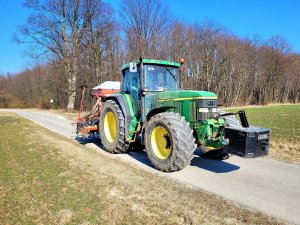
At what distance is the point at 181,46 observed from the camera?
32.8m

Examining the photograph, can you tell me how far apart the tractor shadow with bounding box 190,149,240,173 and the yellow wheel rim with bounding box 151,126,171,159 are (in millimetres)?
810

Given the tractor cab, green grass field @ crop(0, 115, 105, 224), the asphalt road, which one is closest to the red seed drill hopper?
green grass field @ crop(0, 115, 105, 224)

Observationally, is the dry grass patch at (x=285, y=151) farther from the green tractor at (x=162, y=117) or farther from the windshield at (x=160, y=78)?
the windshield at (x=160, y=78)

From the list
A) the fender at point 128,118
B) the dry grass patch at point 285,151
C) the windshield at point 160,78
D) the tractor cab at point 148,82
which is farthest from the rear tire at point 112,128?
the dry grass patch at point 285,151

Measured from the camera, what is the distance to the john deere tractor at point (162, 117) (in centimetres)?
528

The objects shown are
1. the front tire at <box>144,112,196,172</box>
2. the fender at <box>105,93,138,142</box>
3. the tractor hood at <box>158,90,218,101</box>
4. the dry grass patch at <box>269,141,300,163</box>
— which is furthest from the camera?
the fender at <box>105,93,138,142</box>

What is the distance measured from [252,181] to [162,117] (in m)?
2.15

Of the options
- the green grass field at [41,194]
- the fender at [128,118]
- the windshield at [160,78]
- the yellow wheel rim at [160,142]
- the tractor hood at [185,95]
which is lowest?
the green grass field at [41,194]

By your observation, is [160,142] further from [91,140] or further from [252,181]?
→ [91,140]

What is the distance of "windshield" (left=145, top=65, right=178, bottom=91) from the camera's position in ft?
22.0

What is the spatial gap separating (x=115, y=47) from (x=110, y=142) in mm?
24311

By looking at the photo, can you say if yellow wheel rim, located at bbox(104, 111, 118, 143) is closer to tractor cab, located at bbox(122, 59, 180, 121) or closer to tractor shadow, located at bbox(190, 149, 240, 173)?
tractor cab, located at bbox(122, 59, 180, 121)

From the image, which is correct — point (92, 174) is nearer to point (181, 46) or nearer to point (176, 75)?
point (176, 75)

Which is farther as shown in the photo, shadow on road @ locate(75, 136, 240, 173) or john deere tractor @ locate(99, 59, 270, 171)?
shadow on road @ locate(75, 136, 240, 173)
